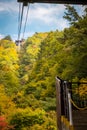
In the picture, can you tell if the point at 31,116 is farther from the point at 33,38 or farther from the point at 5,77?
the point at 33,38

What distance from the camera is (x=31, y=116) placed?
25.5 metres

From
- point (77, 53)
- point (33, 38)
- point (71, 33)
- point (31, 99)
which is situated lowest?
point (31, 99)

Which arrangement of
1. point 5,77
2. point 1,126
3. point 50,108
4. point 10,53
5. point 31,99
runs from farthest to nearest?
point 10,53 < point 5,77 < point 31,99 < point 50,108 < point 1,126

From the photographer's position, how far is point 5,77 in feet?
134

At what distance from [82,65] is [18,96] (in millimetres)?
14003

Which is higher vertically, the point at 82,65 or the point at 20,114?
the point at 82,65

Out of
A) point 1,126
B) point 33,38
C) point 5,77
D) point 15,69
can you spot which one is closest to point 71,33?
point 1,126

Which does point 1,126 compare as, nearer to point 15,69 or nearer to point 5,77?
point 5,77

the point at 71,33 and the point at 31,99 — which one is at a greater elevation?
the point at 71,33

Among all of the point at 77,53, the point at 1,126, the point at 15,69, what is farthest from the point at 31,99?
the point at 15,69

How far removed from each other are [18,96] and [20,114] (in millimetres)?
8029

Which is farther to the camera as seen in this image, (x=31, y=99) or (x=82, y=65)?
(x=31, y=99)

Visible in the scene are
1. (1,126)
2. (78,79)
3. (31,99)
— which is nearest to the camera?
(78,79)

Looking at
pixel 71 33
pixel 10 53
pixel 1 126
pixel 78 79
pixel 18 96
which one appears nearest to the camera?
pixel 78 79
